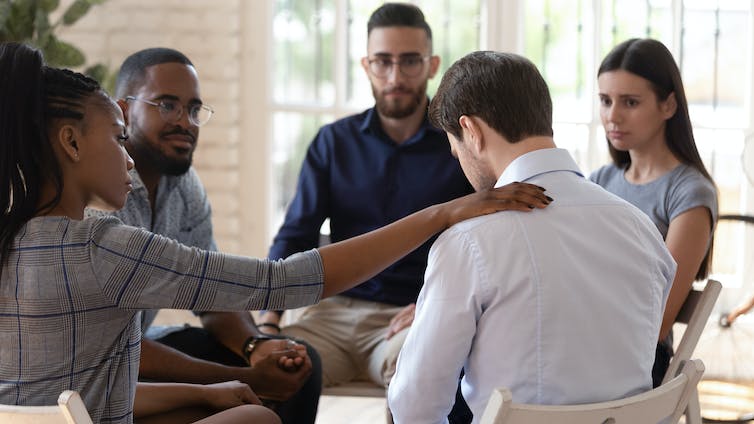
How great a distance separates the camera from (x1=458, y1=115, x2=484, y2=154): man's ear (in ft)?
5.20

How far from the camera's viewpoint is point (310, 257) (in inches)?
64.4

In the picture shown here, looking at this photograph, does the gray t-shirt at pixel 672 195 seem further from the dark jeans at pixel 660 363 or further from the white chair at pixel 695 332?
Answer: the white chair at pixel 695 332

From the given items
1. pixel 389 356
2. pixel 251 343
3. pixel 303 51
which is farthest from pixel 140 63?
pixel 303 51

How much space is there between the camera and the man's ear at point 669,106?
2477mm

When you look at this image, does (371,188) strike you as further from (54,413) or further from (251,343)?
(54,413)

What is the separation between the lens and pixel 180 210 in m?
2.41

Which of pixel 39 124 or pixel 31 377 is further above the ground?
pixel 39 124

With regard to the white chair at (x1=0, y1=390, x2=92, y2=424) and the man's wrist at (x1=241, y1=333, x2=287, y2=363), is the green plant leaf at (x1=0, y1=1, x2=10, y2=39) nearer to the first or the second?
the man's wrist at (x1=241, y1=333, x2=287, y2=363)

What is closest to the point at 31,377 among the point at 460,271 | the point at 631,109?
the point at 460,271

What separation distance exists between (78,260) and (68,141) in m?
0.19

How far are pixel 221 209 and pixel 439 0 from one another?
1.29 metres

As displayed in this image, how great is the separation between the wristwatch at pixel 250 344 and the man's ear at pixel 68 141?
0.85 metres

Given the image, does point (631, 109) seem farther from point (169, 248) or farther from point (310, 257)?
point (169, 248)

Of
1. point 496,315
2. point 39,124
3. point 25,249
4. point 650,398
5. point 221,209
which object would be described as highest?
point 39,124
